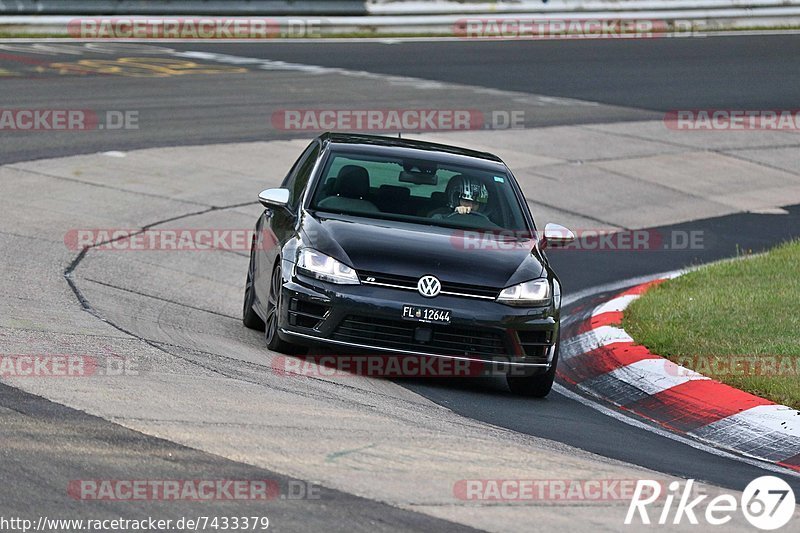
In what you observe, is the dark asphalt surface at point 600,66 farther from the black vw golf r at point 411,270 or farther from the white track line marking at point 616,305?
the black vw golf r at point 411,270

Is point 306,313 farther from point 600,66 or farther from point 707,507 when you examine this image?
point 600,66

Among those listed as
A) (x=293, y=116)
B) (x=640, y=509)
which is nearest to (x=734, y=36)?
(x=293, y=116)

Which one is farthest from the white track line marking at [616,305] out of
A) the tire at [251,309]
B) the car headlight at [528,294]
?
the tire at [251,309]

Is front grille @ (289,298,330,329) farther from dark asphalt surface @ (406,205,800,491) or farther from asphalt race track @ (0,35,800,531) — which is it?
dark asphalt surface @ (406,205,800,491)

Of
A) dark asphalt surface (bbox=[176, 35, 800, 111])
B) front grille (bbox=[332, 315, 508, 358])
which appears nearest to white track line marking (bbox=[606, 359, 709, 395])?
front grille (bbox=[332, 315, 508, 358])

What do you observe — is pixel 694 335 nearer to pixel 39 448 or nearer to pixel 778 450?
pixel 778 450

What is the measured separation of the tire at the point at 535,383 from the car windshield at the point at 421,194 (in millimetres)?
1175

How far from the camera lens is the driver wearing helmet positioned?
982 cm

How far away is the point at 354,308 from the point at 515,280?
1074mm

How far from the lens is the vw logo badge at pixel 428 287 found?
28.2ft

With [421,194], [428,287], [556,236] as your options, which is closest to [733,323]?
[556,236]

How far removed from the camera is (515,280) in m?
8.84

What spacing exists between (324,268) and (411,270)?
560mm

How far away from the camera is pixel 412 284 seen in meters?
8.59
